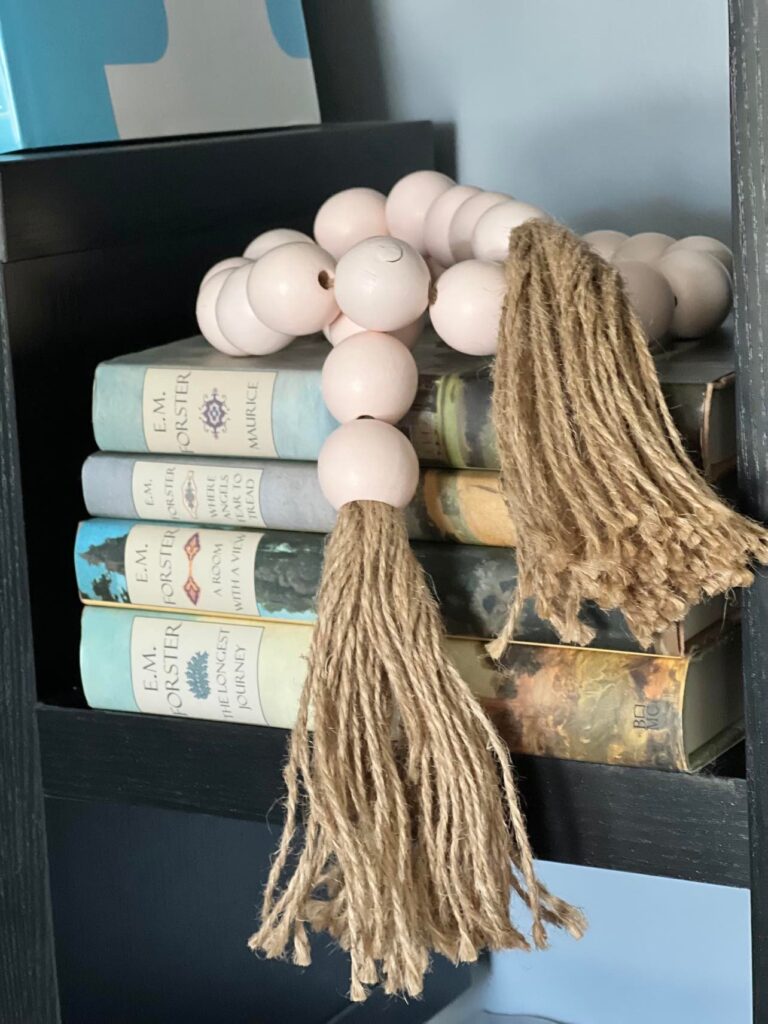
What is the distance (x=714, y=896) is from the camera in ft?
3.35

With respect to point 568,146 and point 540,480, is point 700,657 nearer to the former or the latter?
point 540,480

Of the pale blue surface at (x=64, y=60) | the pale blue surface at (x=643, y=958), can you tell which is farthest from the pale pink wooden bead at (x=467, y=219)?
the pale blue surface at (x=643, y=958)

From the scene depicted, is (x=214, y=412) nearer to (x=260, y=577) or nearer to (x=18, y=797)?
(x=260, y=577)

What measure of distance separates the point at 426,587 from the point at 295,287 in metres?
0.15

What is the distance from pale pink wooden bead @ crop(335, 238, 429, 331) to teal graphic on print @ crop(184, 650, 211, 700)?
173 mm

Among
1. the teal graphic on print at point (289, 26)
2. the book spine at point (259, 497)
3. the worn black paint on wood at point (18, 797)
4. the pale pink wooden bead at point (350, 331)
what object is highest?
the teal graphic on print at point (289, 26)

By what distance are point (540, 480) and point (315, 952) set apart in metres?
0.59

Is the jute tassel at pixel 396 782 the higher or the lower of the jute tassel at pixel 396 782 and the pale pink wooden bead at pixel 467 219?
the lower

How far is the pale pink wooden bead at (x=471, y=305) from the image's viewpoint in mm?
606

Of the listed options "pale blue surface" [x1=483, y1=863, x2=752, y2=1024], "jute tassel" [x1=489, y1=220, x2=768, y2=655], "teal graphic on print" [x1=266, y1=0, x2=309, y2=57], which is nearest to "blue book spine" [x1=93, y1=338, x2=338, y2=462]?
"jute tassel" [x1=489, y1=220, x2=768, y2=655]

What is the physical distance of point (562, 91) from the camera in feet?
3.16

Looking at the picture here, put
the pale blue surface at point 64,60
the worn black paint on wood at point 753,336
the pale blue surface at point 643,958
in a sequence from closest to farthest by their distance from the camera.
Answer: the worn black paint on wood at point 753,336 < the pale blue surface at point 64,60 < the pale blue surface at point 643,958

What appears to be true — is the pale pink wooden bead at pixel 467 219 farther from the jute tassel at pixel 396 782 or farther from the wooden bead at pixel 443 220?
the jute tassel at pixel 396 782

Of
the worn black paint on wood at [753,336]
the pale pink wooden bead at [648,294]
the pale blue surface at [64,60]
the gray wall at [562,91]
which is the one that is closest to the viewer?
the worn black paint on wood at [753,336]
